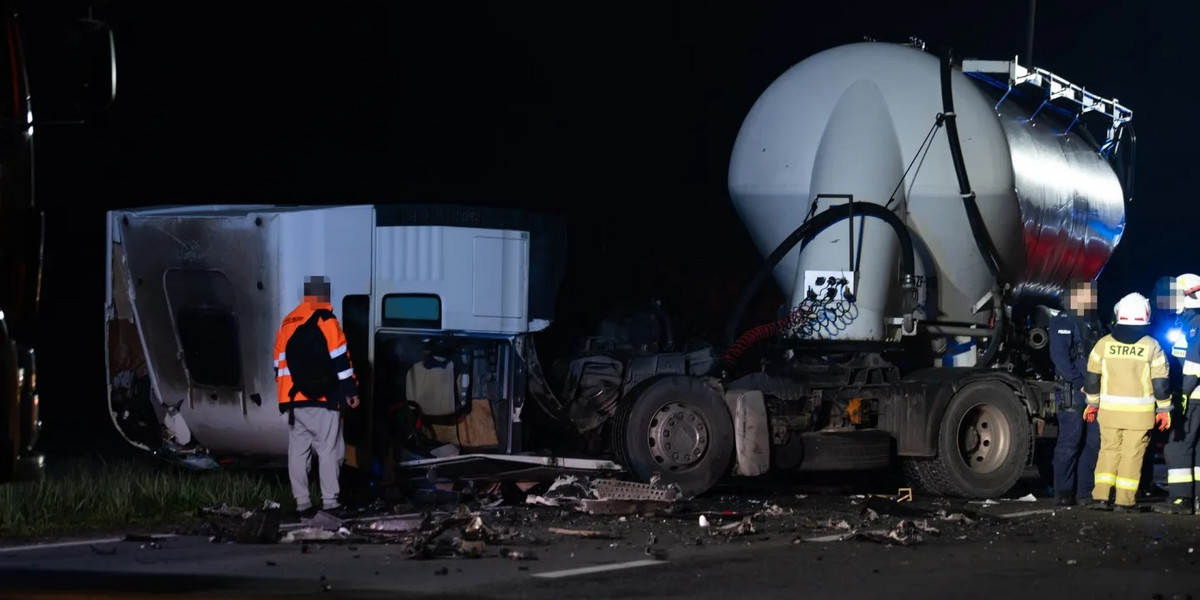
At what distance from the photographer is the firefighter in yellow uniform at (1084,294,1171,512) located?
1203 cm

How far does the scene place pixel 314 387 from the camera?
10.7m

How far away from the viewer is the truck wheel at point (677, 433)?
1188 cm

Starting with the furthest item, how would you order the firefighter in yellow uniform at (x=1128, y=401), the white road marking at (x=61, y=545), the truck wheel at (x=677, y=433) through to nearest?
the firefighter in yellow uniform at (x=1128, y=401), the truck wheel at (x=677, y=433), the white road marking at (x=61, y=545)

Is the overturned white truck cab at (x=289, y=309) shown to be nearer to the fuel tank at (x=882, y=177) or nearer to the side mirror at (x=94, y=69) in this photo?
the fuel tank at (x=882, y=177)

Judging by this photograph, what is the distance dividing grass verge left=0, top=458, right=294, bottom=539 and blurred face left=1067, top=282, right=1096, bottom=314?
6.37 m

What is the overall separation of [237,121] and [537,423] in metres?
11.3

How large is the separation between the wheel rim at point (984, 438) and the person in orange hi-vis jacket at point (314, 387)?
5019 millimetres

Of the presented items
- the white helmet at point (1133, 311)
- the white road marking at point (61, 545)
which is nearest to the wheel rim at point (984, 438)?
the white helmet at point (1133, 311)

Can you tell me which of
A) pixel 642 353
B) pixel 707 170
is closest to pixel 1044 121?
pixel 642 353

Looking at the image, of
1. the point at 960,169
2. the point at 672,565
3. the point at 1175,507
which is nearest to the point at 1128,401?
the point at 1175,507

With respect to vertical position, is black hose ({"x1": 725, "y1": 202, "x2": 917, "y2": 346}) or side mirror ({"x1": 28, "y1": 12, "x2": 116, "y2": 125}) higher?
side mirror ({"x1": 28, "y1": 12, "x2": 116, "y2": 125})

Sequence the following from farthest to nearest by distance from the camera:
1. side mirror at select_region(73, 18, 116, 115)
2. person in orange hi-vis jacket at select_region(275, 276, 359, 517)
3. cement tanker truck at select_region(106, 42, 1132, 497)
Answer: cement tanker truck at select_region(106, 42, 1132, 497) < person in orange hi-vis jacket at select_region(275, 276, 359, 517) < side mirror at select_region(73, 18, 116, 115)

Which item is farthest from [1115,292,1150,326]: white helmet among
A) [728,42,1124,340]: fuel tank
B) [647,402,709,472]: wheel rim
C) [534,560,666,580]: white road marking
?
[534,560,666,580]: white road marking

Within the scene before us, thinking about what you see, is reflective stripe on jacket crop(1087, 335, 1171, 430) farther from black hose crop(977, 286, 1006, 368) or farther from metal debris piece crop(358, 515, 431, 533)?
metal debris piece crop(358, 515, 431, 533)
